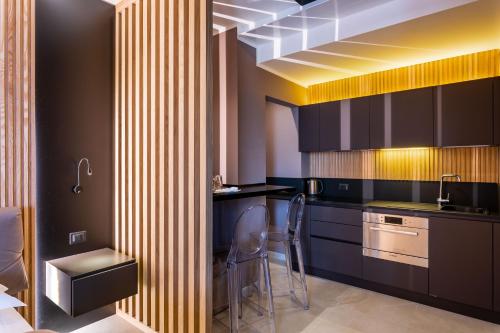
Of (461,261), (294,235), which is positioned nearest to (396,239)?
(461,261)

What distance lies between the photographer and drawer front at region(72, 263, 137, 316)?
186 centimetres

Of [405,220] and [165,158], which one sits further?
[405,220]

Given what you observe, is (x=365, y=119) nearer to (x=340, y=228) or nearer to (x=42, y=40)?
(x=340, y=228)

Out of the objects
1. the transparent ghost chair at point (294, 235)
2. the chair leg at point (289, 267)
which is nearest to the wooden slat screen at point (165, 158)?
the transparent ghost chair at point (294, 235)

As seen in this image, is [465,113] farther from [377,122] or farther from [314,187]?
[314,187]

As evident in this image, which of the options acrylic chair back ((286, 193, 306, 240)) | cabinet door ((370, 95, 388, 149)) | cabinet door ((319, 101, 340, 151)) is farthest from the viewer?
cabinet door ((319, 101, 340, 151))

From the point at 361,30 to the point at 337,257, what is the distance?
96.4 inches

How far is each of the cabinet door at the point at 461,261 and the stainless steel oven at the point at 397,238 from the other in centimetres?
8

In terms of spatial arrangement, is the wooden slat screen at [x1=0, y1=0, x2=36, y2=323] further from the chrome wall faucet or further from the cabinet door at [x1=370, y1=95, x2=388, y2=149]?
the cabinet door at [x1=370, y1=95, x2=388, y2=149]

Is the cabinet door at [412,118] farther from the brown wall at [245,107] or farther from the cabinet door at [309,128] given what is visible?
the brown wall at [245,107]

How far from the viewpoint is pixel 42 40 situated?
82.0 inches

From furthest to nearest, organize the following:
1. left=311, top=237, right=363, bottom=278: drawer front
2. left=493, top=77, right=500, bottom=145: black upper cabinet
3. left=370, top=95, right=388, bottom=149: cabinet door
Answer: left=370, top=95, right=388, bottom=149: cabinet door
left=311, top=237, right=363, bottom=278: drawer front
left=493, top=77, right=500, bottom=145: black upper cabinet

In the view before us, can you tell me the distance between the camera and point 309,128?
3969mm

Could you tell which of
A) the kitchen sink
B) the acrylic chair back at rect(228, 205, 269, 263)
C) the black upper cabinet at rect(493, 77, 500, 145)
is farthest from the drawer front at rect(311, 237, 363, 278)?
the black upper cabinet at rect(493, 77, 500, 145)
